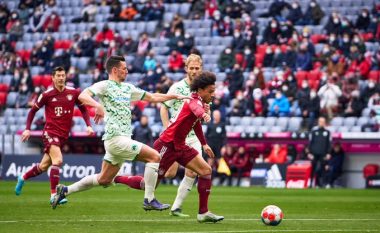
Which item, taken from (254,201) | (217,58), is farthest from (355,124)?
(254,201)

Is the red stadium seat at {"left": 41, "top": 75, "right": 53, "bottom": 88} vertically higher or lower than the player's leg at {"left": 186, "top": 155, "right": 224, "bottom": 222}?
higher

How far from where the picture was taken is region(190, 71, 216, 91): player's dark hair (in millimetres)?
14938

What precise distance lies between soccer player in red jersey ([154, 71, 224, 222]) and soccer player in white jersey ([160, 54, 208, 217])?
0.67 metres

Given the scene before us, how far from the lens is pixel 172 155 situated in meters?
15.5

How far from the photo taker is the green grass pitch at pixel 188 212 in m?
13.8

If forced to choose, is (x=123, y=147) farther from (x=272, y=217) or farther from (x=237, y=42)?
(x=237, y=42)

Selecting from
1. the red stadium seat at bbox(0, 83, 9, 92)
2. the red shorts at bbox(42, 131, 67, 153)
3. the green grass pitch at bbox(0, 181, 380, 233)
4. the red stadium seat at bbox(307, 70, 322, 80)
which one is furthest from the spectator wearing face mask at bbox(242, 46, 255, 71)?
the red shorts at bbox(42, 131, 67, 153)

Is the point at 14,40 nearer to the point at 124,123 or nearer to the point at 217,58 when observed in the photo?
the point at 217,58

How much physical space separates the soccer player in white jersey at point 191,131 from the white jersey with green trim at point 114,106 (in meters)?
1.11

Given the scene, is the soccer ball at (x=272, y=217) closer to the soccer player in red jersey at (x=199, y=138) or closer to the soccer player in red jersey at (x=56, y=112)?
the soccer player in red jersey at (x=199, y=138)

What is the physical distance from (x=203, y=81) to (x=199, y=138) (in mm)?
1347

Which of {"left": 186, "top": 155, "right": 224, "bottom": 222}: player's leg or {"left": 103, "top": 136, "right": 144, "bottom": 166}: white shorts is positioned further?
{"left": 103, "top": 136, "right": 144, "bottom": 166}: white shorts

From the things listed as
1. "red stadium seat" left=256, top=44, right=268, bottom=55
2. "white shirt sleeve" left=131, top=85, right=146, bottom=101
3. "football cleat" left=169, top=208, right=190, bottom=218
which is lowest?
"football cleat" left=169, top=208, right=190, bottom=218

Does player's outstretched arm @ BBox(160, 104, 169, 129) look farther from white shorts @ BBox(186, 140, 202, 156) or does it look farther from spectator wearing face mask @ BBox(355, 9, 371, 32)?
spectator wearing face mask @ BBox(355, 9, 371, 32)
